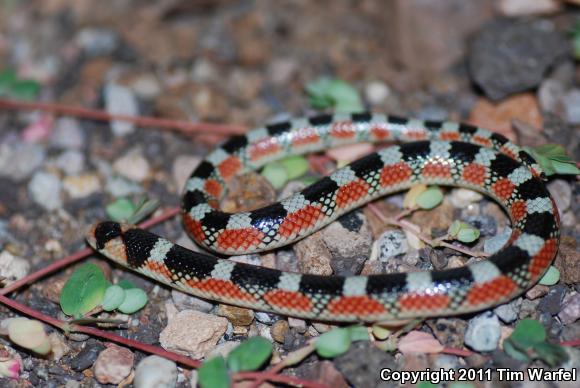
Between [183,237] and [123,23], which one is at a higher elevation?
[123,23]

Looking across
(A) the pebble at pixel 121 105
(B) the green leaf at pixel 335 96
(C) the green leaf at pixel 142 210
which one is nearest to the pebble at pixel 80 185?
Answer: (A) the pebble at pixel 121 105

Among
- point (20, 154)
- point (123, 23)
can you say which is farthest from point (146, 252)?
point (123, 23)

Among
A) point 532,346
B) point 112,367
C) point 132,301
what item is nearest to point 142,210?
point 132,301

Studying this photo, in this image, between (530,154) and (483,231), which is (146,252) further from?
(530,154)

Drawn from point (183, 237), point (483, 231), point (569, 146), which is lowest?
point (183, 237)

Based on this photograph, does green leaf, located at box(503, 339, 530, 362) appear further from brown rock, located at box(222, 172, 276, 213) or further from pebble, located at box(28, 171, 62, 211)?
pebble, located at box(28, 171, 62, 211)
